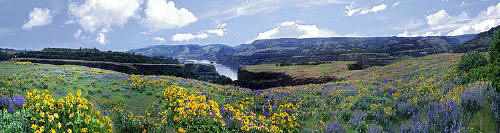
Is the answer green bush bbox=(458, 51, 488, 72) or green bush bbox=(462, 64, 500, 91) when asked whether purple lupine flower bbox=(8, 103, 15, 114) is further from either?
green bush bbox=(458, 51, 488, 72)

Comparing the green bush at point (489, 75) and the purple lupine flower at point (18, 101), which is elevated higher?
the green bush at point (489, 75)

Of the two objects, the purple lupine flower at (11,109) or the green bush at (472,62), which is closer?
the purple lupine flower at (11,109)

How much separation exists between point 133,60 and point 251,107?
13400cm

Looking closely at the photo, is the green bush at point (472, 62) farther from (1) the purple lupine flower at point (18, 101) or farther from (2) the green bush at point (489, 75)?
(1) the purple lupine flower at point (18, 101)

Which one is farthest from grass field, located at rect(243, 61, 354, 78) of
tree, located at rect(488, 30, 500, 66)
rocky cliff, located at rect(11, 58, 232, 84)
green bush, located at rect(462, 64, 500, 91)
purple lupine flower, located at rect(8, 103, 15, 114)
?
purple lupine flower, located at rect(8, 103, 15, 114)

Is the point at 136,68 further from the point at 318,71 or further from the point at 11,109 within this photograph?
the point at 11,109

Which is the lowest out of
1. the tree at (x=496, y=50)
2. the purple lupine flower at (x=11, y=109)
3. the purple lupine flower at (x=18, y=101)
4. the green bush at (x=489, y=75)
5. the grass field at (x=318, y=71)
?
the grass field at (x=318, y=71)

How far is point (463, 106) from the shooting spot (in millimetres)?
6035

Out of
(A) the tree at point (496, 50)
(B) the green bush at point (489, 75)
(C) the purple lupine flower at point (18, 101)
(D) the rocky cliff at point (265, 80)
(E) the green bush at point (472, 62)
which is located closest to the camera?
(C) the purple lupine flower at point (18, 101)

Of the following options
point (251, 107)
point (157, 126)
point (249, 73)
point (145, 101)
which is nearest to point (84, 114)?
point (157, 126)

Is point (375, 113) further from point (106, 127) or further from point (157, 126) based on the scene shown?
point (106, 127)

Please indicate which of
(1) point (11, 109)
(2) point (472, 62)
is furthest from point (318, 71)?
(1) point (11, 109)

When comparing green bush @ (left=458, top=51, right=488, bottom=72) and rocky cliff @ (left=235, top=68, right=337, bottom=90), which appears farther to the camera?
rocky cliff @ (left=235, top=68, right=337, bottom=90)

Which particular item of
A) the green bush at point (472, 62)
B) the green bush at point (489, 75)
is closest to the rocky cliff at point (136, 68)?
the green bush at point (472, 62)
